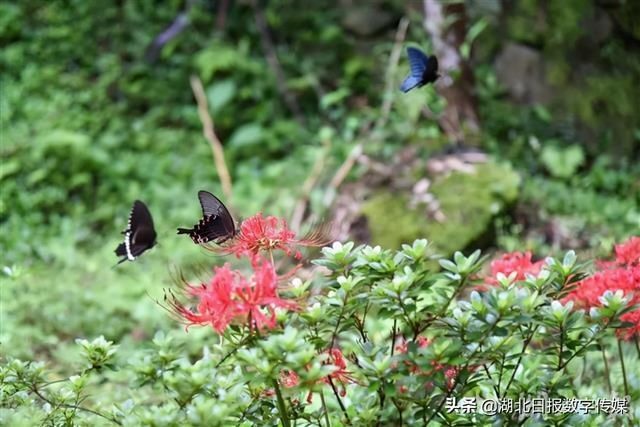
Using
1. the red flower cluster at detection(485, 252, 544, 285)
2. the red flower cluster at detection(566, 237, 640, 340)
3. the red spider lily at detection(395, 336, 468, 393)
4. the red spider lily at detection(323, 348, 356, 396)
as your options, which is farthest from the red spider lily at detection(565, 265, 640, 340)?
the red spider lily at detection(323, 348, 356, 396)

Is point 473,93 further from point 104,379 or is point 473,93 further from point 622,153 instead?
point 104,379

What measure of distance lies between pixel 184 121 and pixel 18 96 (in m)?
1.47

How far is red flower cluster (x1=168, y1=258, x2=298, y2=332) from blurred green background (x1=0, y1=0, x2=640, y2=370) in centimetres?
203

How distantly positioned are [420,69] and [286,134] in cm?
351

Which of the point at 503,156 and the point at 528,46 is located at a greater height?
the point at 528,46

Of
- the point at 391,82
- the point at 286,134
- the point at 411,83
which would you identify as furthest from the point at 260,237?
the point at 286,134

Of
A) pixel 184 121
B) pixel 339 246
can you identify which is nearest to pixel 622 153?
pixel 184 121

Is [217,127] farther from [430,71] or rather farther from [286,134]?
[430,71]

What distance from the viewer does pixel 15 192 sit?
16.4ft

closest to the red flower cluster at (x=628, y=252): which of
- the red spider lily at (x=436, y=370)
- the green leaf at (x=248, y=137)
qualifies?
the red spider lily at (x=436, y=370)

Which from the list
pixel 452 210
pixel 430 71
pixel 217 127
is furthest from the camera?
pixel 217 127

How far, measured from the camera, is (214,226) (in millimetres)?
1676

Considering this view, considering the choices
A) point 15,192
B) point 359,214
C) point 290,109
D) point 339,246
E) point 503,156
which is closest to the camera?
point 339,246

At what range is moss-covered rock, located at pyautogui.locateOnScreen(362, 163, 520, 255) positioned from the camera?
4.12 m
